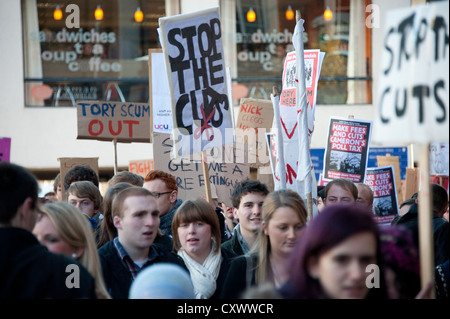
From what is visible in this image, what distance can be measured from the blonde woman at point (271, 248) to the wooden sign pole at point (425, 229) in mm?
1128

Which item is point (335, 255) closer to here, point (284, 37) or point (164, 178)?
point (164, 178)

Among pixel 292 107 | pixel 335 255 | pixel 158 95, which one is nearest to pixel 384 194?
pixel 292 107

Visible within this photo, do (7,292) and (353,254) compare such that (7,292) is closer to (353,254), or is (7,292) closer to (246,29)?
(353,254)

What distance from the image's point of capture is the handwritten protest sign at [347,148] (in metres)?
8.65

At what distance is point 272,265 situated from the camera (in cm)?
404

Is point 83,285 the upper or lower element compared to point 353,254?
lower

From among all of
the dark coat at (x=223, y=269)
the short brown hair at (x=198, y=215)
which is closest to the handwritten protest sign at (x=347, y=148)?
the dark coat at (x=223, y=269)

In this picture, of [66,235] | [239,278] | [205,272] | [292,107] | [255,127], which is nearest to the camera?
[66,235]

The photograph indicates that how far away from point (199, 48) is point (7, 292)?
12.5ft

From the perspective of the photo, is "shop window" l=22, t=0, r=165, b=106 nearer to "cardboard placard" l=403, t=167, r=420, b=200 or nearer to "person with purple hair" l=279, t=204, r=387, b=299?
"cardboard placard" l=403, t=167, r=420, b=200

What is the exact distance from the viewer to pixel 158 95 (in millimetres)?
8750

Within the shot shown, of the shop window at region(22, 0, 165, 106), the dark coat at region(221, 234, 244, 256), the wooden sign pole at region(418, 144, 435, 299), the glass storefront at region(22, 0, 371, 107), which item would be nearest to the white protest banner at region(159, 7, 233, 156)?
the dark coat at region(221, 234, 244, 256)

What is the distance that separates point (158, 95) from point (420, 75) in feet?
19.3

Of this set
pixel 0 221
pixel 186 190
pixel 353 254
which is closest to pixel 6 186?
pixel 0 221
